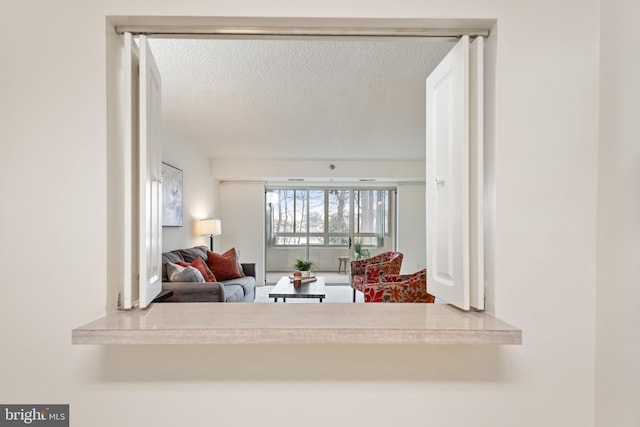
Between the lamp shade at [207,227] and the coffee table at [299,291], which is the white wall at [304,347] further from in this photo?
the lamp shade at [207,227]

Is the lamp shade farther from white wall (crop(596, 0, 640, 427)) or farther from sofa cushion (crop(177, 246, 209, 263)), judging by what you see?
white wall (crop(596, 0, 640, 427))

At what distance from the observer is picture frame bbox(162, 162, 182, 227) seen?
3.98 m

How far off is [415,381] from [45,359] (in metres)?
1.32

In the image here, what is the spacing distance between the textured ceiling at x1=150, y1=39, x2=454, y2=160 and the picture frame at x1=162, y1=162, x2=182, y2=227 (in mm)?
517

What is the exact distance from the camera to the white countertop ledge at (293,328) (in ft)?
3.26

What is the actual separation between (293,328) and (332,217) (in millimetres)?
6293

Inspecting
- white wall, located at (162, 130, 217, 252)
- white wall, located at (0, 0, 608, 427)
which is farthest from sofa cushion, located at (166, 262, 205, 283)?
white wall, located at (0, 0, 608, 427)

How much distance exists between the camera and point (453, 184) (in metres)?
1.24

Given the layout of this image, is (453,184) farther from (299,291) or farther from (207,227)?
(207,227)

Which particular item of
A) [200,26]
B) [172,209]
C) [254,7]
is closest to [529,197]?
[254,7]

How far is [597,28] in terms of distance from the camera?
3.88ft

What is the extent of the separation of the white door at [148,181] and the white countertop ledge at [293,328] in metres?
0.15

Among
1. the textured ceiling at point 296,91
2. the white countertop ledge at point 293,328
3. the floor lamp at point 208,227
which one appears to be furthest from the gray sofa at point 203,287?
the white countertop ledge at point 293,328

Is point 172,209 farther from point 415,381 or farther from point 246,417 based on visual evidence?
point 415,381
